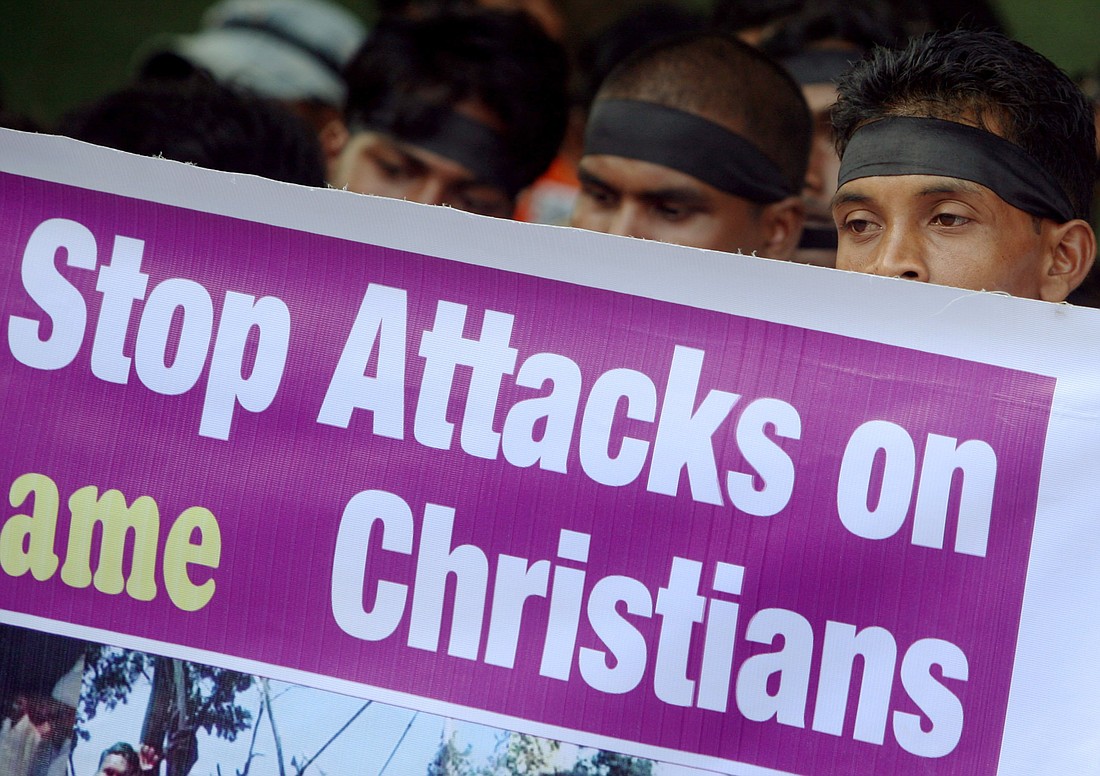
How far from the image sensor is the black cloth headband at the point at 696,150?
110 inches

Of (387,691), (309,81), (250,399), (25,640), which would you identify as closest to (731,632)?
(387,691)

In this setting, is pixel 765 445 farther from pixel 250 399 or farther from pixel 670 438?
pixel 250 399

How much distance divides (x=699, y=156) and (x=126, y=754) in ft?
5.75

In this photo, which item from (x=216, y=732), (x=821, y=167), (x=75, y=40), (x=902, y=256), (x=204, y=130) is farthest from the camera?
(x=75, y=40)

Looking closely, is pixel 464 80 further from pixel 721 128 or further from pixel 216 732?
pixel 216 732

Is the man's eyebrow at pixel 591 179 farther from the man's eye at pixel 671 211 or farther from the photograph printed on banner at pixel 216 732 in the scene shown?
the photograph printed on banner at pixel 216 732

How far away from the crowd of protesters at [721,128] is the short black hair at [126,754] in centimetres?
125

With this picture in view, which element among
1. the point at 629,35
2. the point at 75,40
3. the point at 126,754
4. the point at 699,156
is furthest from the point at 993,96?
the point at 75,40

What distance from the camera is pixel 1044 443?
62.8 inches

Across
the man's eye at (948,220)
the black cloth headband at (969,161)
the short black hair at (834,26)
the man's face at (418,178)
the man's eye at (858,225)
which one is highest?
the short black hair at (834,26)

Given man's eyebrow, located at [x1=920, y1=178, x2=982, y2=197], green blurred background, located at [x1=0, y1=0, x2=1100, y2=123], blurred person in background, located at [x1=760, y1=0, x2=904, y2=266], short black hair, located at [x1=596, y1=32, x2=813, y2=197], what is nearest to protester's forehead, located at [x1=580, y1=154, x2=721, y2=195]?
short black hair, located at [x1=596, y1=32, x2=813, y2=197]

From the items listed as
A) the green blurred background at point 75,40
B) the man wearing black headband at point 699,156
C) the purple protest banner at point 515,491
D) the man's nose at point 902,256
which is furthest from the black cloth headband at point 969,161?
the green blurred background at point 75,40

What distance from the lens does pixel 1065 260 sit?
205 centimetres

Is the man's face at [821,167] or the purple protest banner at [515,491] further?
the man's face at [821,167]
